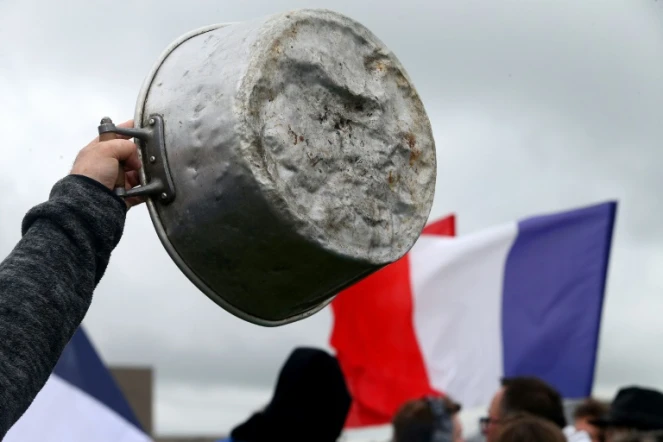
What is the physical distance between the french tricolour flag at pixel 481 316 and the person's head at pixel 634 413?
298 centimetres

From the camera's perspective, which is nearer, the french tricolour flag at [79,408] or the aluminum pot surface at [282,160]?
the aluminum pot surface at [282,160]

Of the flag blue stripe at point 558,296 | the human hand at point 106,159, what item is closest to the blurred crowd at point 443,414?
the human hand at point 106,159

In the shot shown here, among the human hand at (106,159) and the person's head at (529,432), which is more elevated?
the human hand at (106,159)

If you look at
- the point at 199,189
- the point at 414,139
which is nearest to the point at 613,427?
the point at 414,139

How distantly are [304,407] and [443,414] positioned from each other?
1.38 m

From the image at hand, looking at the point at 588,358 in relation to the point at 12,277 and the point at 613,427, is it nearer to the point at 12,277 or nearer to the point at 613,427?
the point at 613,427

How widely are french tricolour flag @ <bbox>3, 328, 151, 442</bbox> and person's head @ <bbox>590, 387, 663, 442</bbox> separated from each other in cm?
277

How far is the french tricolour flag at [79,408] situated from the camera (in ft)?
18.2

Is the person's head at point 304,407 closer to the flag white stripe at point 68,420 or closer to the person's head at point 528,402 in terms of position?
the person's head at point 528,402

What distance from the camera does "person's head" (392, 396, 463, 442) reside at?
15.4ft

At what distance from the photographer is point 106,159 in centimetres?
174

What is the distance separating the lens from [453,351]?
8789 mm

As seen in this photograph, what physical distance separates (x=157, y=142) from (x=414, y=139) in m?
0.52

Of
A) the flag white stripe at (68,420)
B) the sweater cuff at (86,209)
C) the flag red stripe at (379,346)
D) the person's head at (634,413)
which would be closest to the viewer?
the sweater cuff at (86,209)
